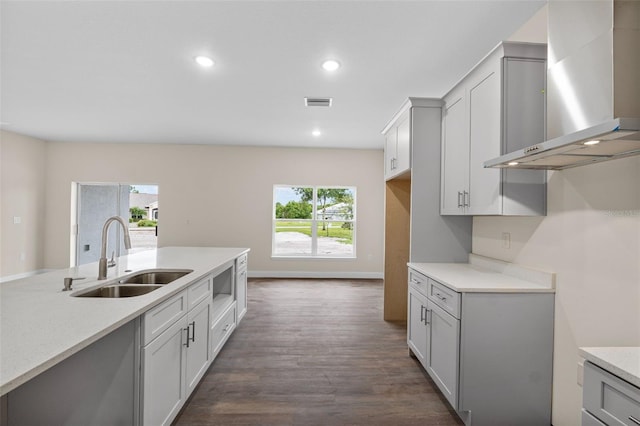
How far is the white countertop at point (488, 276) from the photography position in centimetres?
195

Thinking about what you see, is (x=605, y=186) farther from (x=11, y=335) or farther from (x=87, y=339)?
(x=11, y=335)

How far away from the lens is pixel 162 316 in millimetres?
1669

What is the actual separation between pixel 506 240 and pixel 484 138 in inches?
35.7

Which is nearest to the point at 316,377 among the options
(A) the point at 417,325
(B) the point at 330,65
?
(A) the point at 417,325

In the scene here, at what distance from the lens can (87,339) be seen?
1094mm

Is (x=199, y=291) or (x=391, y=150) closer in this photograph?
(x=199, y=291)

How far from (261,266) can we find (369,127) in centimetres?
369

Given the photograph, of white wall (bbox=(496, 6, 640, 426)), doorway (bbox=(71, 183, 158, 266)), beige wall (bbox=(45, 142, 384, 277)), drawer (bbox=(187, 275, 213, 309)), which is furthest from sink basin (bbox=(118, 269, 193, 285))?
doorway (bbox=(71, 183, 158, 266))

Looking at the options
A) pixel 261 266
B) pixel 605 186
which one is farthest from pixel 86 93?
pixel 605 186

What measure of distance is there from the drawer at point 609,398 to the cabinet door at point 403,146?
84.3 inches

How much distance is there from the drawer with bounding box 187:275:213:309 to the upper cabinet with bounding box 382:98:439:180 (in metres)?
2.21

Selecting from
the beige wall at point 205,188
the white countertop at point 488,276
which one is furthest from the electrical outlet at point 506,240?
the beige wall at point 205,188

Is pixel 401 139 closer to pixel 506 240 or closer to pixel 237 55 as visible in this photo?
pixel 506 240

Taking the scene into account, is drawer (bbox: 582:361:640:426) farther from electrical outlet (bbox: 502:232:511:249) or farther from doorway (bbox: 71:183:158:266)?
doorway (bbox: 71:183:158:266)
